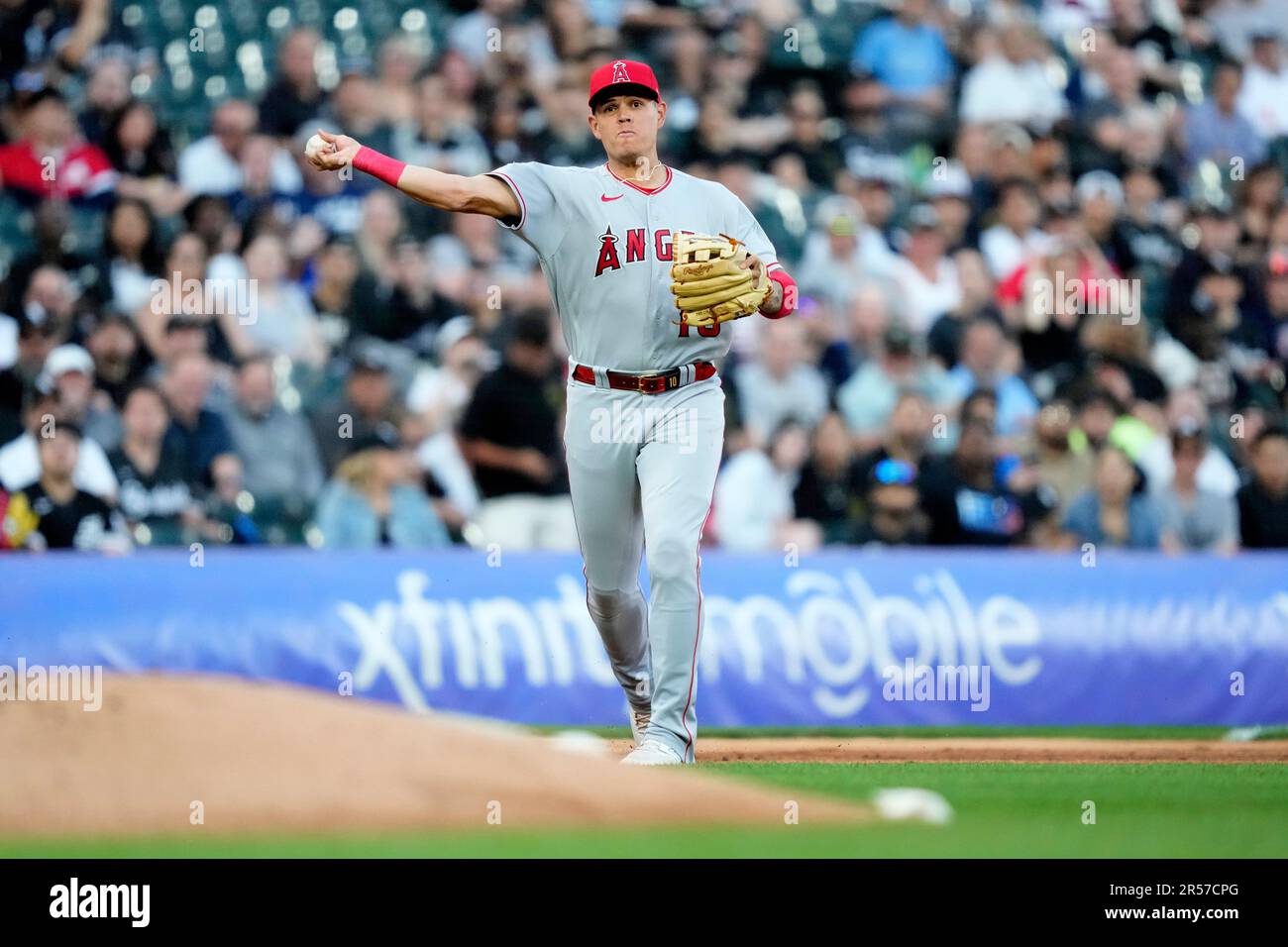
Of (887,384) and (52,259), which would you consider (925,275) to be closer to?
(887,384)

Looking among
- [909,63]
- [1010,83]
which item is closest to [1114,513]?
[1010,83]

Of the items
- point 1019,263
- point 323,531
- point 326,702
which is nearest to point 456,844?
point 326,702

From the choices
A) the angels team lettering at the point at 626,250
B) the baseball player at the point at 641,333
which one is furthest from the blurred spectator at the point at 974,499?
the angels team lettering at the point at 626,250

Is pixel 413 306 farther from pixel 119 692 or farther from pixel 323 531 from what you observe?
pixel 119 692

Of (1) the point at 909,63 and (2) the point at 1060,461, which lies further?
(1) the point at 909,63

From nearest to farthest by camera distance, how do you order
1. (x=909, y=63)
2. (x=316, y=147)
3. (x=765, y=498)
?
(x=316, y=147) → (x=765, y=498) → (x=909, y=63)

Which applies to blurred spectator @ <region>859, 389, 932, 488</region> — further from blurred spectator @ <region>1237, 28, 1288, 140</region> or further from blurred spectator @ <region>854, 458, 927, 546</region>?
blurred spectator @ <region>1237, 28, 1288, 140</region>

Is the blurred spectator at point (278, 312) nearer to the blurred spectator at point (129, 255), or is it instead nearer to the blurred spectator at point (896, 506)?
the blurred spectator at point (129, 255)

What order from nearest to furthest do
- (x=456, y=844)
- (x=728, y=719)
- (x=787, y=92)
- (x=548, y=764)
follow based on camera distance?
(x=456, y=844) < (x=548, y=764) < (x=728, y=719) < (x=787, y=92)
